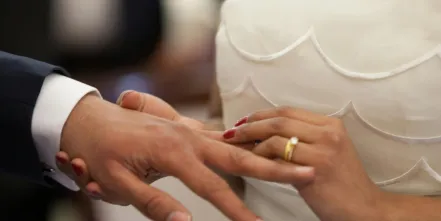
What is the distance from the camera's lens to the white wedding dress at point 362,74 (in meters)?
0.64

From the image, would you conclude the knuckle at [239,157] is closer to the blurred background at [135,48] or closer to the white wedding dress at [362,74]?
the white wedding dress at [362,74]

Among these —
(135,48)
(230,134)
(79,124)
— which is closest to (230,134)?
(230,134)

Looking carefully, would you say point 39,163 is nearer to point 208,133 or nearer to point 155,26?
point 208,133

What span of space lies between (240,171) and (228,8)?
30 cm

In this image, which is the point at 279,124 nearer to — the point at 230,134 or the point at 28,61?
the point at 230,134

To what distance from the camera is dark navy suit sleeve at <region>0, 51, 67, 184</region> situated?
2.32ft

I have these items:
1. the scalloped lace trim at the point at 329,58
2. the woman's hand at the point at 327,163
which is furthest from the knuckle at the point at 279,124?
the scalloped lace trim at the point at 329,58

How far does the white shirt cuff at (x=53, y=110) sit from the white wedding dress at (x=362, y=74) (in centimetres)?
25

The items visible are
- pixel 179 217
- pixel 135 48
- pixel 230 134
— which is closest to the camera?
pixel 179 217

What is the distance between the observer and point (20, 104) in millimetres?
706

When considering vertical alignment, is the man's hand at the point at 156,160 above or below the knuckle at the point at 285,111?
below

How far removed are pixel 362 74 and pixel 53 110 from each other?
426mm

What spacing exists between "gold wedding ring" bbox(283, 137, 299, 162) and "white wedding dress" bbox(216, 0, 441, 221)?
0.11 metres

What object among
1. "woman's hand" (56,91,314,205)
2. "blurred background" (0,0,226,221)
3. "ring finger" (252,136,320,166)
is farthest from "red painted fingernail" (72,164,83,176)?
"blurred background" (0,0,226,221)
